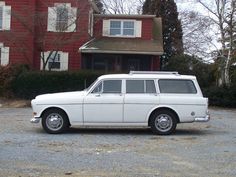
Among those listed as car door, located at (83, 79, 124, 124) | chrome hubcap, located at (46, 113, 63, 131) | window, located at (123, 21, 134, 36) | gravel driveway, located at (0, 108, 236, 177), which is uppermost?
window, located at (123, 21, 134, 36)

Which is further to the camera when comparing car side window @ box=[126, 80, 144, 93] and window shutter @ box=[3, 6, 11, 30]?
window shutter @ box=[3, 6, 11, 30]

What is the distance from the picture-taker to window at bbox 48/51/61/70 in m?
34.9

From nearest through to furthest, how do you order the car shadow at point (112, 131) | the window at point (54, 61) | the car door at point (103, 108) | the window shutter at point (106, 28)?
1. the car door at point (103, 108)
2. the car shadow at point (112, 131)
3. the window at point (54, 61)
4. the window shutter at point (106, 28)

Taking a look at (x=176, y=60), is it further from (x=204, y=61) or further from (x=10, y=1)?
(x=10, y=1)

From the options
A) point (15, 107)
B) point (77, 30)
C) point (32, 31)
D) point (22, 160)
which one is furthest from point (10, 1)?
point (22, 160)

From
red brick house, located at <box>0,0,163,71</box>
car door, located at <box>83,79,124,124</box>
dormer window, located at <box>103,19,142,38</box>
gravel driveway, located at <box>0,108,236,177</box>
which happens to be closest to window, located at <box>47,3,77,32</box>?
red brick house, located at <box>0,0,163,71</box>

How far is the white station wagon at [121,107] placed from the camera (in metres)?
15.5

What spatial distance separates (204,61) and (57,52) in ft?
34.4

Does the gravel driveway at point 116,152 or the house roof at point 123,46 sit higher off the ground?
the house roof at point 123,46

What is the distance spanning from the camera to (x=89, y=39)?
119 ft

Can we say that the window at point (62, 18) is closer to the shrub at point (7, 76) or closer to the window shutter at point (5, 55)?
the window shutter at point (5, 55)

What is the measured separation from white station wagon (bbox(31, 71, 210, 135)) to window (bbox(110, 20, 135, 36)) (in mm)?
21716

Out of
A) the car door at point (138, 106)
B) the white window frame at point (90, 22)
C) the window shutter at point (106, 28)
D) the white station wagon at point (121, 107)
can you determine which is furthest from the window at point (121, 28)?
the car door at point (138, 106)

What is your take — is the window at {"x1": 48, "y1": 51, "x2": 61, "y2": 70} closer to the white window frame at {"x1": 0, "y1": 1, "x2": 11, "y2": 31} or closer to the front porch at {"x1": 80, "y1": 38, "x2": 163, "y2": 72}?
the front porch at {"x1": 80, "y1": 38, "x2": 163, "y2": 72}
